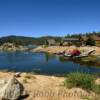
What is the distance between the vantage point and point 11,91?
40.4 ft

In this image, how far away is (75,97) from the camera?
522 inches

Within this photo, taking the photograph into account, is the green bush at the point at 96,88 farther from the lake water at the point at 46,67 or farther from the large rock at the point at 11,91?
the lake water at the point at 46,67

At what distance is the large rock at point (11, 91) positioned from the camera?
477 inches

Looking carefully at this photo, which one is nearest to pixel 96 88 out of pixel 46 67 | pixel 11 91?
pixel 11 91

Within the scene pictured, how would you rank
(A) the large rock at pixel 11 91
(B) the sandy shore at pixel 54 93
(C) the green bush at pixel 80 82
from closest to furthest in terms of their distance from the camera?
(A) the large rock at pixel 11 91 → (B) the sandy shore at pixel 54 93 → (C) the green bush at pixel 80 82

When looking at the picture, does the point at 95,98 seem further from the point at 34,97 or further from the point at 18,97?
the point at 18,97

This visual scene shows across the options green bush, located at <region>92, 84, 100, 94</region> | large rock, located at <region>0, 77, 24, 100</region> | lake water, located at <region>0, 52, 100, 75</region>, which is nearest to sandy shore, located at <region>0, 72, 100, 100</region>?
green bush, located at <region>92, 84, 100, 94</region>

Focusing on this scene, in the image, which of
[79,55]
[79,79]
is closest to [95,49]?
[79,55]

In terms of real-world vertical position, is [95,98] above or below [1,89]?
below

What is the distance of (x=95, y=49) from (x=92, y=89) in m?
73.6

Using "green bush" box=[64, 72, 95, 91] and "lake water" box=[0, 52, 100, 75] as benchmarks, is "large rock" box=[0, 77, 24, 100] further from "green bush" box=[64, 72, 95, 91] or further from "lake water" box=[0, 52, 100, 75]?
"lake water" box=[0, 52, 100, 75]

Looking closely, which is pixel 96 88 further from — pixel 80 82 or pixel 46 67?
pixel 46 67

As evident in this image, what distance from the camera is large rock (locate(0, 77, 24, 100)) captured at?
12117mm

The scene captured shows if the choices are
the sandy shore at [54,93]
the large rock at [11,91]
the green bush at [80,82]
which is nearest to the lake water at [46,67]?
the green bush at [80,82]
